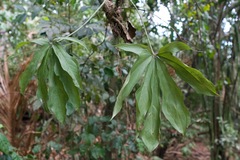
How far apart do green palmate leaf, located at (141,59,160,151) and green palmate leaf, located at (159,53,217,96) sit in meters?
0.06

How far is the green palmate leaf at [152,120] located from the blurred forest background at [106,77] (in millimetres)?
316

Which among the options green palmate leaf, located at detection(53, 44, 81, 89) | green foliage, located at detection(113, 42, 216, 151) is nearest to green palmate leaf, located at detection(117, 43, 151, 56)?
green foliage, located at detection(113, 42, 216, 151)

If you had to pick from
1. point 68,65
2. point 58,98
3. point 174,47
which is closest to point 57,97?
point 58,98

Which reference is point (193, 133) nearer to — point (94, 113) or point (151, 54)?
point (94, 113)

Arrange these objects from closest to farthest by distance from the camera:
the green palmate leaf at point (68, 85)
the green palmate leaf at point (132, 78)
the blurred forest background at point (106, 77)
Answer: the green palmate leaf at point (132, 78)
the green palmate leaf at point (68, 85)
the blurred forest background at point (106, 77)

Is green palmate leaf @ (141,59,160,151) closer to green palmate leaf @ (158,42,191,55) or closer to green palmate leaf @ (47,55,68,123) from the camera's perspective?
green palmate leaf @ (158,42,191,55)

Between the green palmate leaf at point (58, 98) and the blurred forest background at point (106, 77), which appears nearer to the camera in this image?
the green palmate leaf at point (58, 98)

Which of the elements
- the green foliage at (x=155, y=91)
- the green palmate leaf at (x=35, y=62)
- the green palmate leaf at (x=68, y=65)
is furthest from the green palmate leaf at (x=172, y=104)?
the green palmate leaf at (x=35, y=62)

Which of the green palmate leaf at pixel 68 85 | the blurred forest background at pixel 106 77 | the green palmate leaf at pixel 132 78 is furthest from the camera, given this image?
the blurred forest background at pixel 106 77

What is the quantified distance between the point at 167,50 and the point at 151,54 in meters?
0.05

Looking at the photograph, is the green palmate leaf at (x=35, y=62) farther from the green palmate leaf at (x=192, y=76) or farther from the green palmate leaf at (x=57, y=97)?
the green palmate leaf at (x=192, y=76)

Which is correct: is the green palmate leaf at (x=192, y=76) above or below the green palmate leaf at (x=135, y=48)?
below

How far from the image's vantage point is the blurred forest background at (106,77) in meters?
1.86

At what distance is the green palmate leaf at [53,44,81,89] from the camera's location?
968 mm
